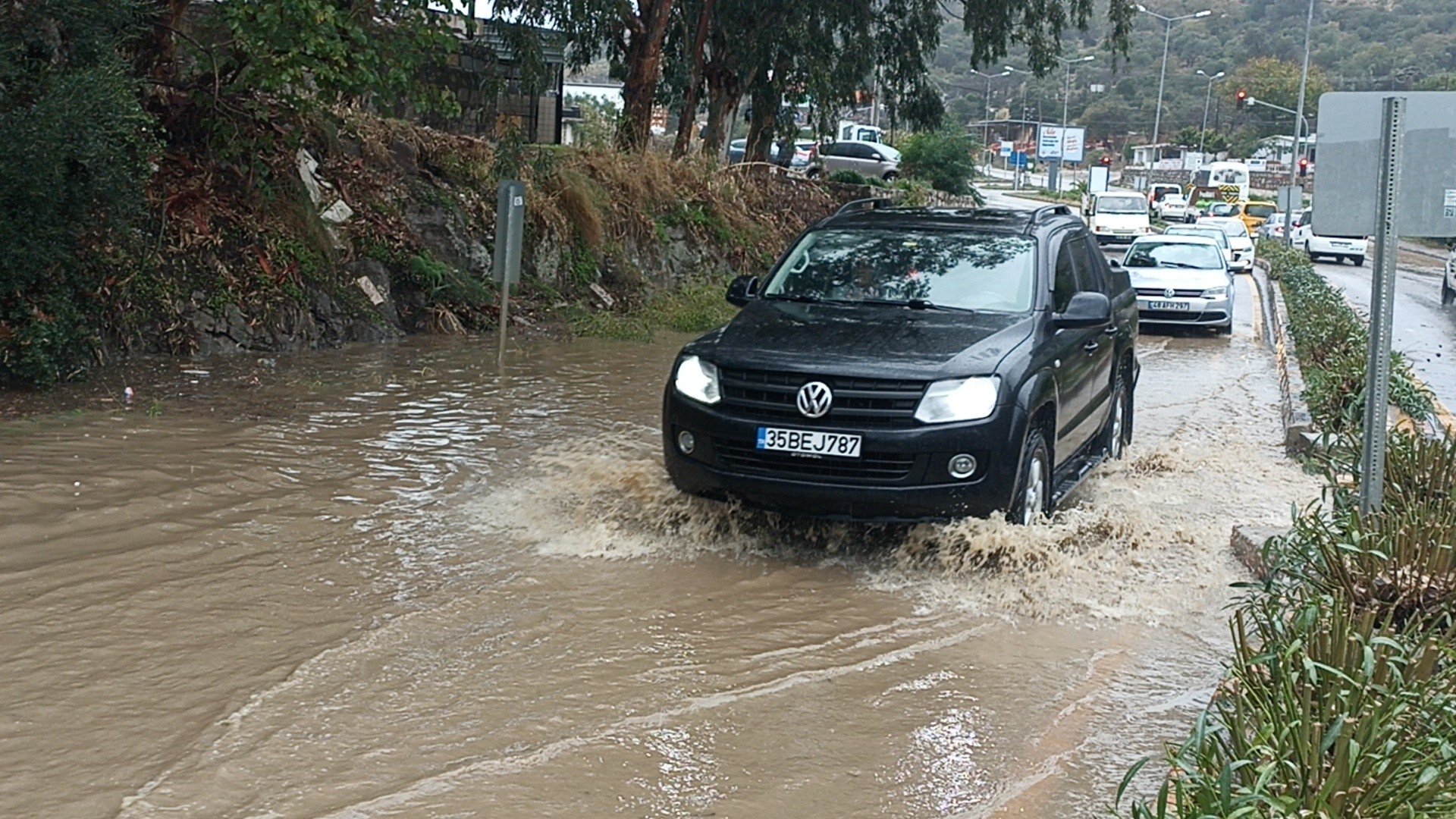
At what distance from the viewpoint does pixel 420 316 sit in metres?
15.6

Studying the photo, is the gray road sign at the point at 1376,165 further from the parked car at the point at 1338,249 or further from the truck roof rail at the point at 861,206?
the parked car at the point at 1338,249

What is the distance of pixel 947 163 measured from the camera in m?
41.2

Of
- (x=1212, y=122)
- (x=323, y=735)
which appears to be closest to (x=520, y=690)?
(x=323, y=735)

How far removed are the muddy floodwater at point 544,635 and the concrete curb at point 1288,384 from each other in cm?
88

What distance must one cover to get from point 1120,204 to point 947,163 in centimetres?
797

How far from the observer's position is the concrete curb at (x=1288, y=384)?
10922mm

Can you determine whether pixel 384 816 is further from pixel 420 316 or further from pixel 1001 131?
pixel 1001 131

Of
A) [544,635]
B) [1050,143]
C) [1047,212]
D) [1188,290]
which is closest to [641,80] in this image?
[1188,290]

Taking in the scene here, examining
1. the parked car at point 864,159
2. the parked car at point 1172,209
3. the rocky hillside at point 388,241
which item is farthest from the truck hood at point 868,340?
the parked car at point 1172,209

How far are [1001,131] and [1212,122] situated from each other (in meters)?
19.3

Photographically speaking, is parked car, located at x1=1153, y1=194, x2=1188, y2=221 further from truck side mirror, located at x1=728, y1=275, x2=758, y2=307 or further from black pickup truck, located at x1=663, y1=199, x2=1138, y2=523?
truck side mirror, located at x1=728, y1=275, x2=758, y2=307

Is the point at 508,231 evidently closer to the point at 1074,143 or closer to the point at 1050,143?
the point at 1050,143

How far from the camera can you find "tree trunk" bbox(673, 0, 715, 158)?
23125mm

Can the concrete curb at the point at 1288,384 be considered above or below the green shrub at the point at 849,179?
below
